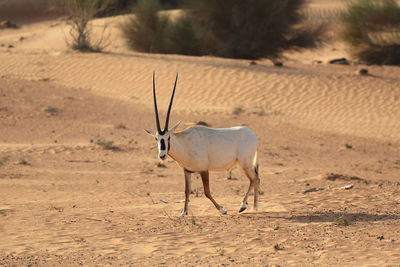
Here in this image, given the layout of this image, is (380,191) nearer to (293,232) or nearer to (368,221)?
(368,221)

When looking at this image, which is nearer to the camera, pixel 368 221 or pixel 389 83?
pixel 368 221

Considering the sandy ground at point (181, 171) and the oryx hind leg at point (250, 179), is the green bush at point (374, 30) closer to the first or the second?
the sandy ground at point (181, 171)

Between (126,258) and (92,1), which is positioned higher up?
(92,1)

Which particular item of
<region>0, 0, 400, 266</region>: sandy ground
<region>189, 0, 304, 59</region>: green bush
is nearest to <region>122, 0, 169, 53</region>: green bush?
<region>189, 0, 304, 59</region>: green bush

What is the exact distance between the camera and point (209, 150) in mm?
7457

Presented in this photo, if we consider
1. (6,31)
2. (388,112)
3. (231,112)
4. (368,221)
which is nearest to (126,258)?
(368,221)

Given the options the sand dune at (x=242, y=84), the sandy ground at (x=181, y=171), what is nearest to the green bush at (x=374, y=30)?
the sandy ground at (x=181, y=171)

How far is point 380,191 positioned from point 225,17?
744 inches

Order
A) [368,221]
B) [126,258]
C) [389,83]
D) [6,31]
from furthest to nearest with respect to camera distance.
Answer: [6,31] → [389,83] → [368,221] → [126,258]

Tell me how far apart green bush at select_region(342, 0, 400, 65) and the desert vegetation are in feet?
5.92

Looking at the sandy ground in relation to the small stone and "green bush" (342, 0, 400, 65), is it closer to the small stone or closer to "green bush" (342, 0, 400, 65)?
the small stone

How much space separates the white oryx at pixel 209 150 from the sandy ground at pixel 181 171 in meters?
0.59

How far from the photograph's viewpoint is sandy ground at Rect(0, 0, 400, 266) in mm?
6121

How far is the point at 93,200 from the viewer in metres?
9.16
